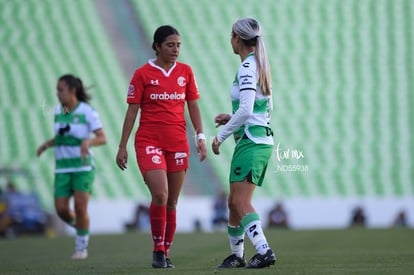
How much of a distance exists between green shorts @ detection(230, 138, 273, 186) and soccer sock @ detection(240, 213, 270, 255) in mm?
270

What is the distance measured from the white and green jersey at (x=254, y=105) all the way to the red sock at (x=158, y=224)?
1.06 metres

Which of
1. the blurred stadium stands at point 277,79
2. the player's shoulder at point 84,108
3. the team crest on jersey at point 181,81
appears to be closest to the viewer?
the team crest on jersey at point 181,81

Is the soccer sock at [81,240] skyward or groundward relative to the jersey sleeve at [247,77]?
groundward

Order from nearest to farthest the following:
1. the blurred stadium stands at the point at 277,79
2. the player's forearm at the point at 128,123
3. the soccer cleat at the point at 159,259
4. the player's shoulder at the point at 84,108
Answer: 1. the soccer cleat at the point at 159,259
2. the player's forearm at the point at 128,123
3. the player's shoulder at the point at 84,108
4. the blurred stadium stands at the point at 277,79

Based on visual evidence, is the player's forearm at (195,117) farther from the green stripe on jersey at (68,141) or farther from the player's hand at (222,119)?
the green stripe on jersey at (68,141)

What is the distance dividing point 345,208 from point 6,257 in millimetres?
16533

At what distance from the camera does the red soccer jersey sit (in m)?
7.84

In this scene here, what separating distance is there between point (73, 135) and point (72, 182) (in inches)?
20.7

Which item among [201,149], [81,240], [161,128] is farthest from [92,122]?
[201,149]

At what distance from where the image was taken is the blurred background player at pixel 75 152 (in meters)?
10.3

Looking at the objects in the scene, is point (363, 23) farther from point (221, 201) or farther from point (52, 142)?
point (52, 142)

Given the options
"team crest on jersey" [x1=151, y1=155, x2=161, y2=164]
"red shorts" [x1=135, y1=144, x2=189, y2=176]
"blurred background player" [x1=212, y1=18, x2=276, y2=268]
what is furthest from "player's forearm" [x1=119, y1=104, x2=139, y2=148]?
"blurred background player" [x1=212, y1=18, x2=276, y2=268]

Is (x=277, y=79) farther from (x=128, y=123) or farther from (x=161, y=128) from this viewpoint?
(x=128, y=123)

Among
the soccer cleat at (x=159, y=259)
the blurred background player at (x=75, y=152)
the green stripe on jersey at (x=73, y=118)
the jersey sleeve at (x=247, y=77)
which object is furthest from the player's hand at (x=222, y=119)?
the green stripe on jersey at (x=73, y=118)
